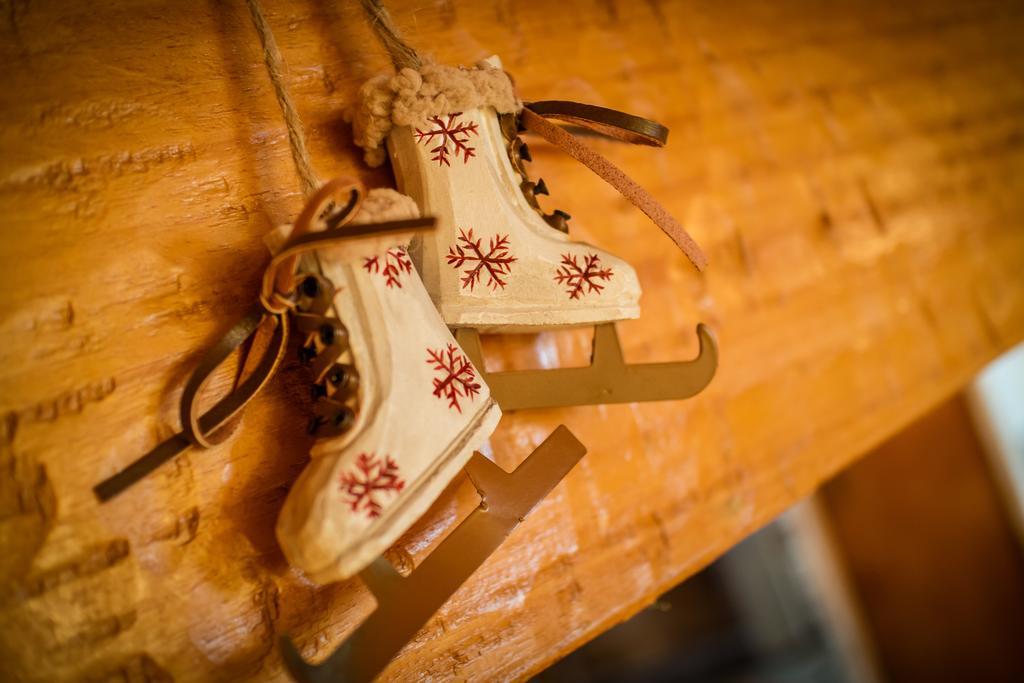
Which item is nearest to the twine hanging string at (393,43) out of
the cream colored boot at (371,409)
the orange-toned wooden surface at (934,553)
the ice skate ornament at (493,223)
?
the ice skate ornament at (493,223)

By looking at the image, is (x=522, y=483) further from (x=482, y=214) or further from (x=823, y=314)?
(x=823, y=314)

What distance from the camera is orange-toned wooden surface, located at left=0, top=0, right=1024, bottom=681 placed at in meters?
0.43

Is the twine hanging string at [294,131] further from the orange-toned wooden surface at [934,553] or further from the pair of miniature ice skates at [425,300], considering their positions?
the orange-toned wooden surface at [934,553]

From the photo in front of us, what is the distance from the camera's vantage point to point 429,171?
0.50 m

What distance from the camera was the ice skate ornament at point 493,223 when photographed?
1.63ft

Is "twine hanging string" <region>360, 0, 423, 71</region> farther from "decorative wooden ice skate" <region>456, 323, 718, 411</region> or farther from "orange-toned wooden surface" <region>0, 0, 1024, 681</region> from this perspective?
"decorative wooden ice skate" <region>456, 323, 718, 411</region>

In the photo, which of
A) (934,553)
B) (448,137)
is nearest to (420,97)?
(448,137)

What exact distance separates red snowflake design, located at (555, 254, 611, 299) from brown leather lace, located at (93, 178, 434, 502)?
151 mm

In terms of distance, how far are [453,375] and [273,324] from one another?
119 mm

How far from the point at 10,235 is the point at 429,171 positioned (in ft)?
0.88

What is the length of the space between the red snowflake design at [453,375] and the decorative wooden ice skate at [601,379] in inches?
1.9

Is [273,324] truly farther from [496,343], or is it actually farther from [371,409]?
[496,343]

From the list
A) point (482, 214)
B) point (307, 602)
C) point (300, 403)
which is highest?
point (482, 214)

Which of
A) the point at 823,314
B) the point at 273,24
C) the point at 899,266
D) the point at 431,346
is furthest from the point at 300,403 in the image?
the point at 899,266
